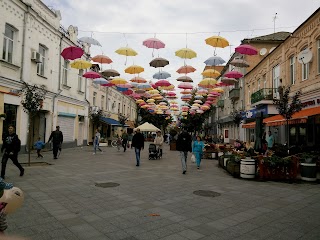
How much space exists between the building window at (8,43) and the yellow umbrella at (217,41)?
12.0 m

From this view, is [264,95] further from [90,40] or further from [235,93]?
[90,40]

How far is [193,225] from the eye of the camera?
4680 mm

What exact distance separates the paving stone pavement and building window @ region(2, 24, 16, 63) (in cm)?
961

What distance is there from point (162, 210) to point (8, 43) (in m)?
15.3

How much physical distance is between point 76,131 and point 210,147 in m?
13.6

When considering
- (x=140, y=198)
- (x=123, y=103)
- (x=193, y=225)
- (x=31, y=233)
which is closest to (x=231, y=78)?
(x=140, y=198)

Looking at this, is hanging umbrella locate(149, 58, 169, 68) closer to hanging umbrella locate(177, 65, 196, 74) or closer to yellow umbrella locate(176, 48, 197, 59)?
hanging umbrella locate(177, 65, 196, 74)

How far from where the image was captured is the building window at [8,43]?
50.0ft

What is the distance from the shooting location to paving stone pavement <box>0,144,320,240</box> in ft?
14.1

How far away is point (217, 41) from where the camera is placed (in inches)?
517

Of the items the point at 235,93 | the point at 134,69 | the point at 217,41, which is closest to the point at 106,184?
the point at 217,41

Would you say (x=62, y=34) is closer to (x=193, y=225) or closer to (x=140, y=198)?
(x=140, y=198)

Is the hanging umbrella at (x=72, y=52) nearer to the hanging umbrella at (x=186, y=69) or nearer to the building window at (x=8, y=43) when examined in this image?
the building window at (x=8, y=43)

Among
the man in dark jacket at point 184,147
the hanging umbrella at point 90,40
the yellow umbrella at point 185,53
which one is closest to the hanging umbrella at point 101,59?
the hanging umbrella at point 90,40
